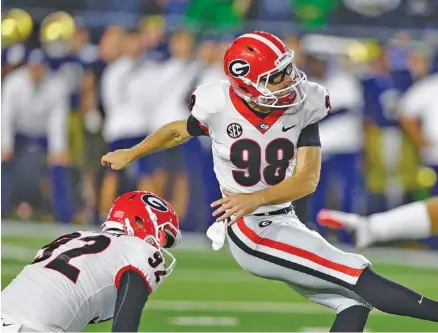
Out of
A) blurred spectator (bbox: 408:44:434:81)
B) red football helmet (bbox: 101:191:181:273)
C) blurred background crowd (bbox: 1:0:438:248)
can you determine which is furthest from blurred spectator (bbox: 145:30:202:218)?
red football helmet (bbox: 101:191:181:273)

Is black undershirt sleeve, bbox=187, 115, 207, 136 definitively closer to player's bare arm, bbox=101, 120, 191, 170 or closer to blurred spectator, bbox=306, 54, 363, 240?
player's bare arm, bbox=101, 120, 191, 170

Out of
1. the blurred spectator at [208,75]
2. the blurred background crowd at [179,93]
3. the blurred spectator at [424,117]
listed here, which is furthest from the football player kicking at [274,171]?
the blurred spectator at [208,75]

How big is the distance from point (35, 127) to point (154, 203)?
25.1 feet

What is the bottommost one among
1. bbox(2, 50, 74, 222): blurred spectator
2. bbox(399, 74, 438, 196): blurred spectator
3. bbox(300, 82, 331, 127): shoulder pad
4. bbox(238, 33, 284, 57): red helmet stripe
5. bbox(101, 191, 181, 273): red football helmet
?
bbox(2, 50, 74, 222): blurred spectator

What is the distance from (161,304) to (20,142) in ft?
16.7

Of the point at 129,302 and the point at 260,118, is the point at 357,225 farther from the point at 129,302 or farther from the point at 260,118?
the point at 129,302

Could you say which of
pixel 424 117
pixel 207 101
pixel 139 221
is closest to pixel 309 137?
pixel 207 101

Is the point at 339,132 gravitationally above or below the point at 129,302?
below

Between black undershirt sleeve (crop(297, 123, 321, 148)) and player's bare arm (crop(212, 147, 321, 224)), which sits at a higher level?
black undershirt sleeve (crop(297, 123, 321, 148))

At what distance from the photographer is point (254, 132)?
551cm

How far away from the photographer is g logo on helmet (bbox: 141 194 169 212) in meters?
5.00

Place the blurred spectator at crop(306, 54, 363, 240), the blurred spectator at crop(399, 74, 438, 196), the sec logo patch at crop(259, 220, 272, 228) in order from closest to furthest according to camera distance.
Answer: the sec logo patch at crop(259, 220, 272, 228) → the blurred spectator at crop(399, 74, 438, 196) → the blurred spectator at crop(306, 54, 363, 240)

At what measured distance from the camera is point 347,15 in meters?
13.0

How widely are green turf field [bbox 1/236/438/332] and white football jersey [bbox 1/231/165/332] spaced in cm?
210
